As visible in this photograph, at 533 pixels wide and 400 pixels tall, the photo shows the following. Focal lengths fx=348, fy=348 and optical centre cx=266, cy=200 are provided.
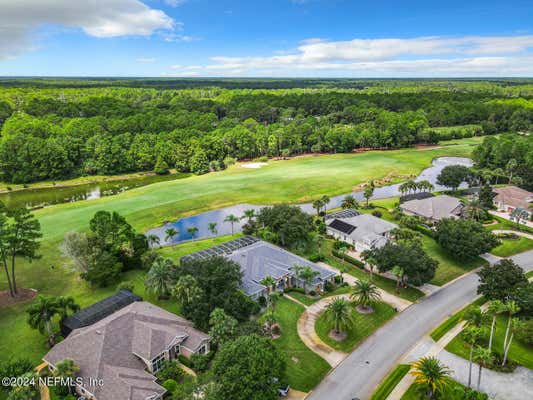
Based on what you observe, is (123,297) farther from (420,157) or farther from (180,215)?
(420,157)

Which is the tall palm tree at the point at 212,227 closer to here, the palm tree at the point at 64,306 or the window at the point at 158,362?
the palm tree at the point at 64,306

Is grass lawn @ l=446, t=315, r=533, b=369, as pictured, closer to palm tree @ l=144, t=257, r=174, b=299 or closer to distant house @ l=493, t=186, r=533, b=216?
palm tree @ l=144, t=257, r=174, b=299

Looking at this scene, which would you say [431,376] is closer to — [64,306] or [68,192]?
[64,306]

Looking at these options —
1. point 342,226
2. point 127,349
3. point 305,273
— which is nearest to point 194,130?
point 342,226

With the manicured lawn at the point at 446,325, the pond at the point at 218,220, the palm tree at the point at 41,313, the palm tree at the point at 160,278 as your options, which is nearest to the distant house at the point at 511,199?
the pond at the point at 218,220

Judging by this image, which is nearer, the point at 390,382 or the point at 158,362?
the point at 390,382

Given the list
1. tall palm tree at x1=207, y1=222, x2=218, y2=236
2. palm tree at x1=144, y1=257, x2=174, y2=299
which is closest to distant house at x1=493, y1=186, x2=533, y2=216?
tall palm tree at x1=207, y1=222, x2=218, y2=236

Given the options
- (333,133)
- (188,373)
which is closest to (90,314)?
(188,373)
